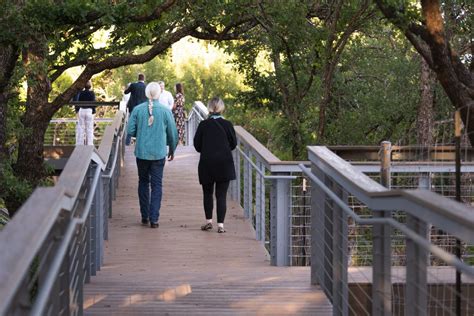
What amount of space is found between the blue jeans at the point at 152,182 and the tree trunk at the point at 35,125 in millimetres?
4538

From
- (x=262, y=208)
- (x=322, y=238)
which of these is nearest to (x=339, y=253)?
(x=322, y=238)

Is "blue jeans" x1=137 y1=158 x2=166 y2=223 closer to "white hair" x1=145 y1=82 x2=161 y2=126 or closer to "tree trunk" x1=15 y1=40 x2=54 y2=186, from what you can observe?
"white hair" x1=145 y1=82 x2=161 y2=126

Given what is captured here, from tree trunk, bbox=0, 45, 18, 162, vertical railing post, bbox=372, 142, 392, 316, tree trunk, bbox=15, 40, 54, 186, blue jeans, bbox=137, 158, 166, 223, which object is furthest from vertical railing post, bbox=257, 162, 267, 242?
tree trunk, bbox=15, 40, 54, 186

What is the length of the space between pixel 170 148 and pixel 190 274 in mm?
3503

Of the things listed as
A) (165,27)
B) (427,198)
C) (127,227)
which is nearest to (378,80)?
(165,27)

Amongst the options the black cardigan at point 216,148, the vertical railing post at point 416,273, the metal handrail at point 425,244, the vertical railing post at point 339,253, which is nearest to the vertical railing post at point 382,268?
the metal handrail at point 425,244

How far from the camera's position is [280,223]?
33.6 feet

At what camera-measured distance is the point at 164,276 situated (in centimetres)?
884

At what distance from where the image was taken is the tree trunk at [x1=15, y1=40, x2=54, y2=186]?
16719mm

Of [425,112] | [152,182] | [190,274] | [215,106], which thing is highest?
[215,106]

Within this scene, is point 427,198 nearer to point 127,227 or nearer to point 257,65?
point 127,227

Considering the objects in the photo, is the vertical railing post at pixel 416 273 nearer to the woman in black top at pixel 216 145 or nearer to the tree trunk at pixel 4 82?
the woman in black top at pixel 216 145

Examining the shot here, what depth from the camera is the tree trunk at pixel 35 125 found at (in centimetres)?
1672

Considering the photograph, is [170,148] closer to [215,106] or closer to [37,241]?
[215,106]
